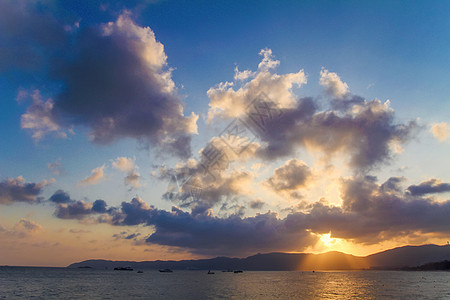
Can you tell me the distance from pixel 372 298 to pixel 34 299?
116 metres

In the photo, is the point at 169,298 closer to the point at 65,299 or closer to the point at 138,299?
the point at 138,299

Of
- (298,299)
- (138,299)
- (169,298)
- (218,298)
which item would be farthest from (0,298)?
(298,299)

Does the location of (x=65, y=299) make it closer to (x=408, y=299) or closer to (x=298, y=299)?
(x=298, y=299)

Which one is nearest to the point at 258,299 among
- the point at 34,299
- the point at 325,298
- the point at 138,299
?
the point at 325,298

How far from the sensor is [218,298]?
98812 millimetres

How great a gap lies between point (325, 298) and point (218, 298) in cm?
3896

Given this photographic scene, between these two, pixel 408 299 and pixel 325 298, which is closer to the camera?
pixel 408 299

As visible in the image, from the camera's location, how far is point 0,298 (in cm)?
9888

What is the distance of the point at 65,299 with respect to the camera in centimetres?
9556

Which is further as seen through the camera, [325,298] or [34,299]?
[325,298]

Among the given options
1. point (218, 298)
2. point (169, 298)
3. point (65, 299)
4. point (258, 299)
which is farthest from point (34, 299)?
point (258, 299)

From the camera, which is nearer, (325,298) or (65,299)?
(65,299)

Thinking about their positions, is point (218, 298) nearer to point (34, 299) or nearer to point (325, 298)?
point (325, 298)

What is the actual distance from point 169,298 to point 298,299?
44.1m
